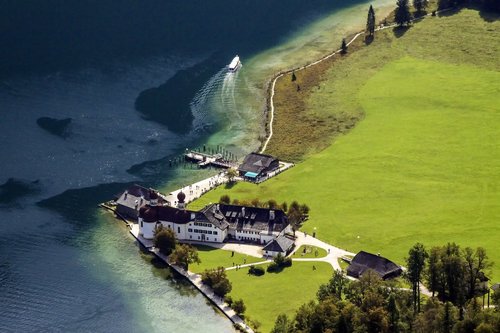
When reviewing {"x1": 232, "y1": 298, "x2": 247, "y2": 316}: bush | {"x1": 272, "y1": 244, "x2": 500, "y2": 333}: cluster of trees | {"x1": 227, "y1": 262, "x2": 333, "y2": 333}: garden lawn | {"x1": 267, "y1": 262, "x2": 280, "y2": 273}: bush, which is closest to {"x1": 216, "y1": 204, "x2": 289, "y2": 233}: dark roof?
{"x1": 267, "y1": 262, "x2": 280, "y2": 273}: bush

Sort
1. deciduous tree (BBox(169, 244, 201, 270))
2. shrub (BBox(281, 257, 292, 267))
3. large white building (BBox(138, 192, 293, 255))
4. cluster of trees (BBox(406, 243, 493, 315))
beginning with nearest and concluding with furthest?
1. cluster of trees (BBox(406, 243, 493, 315))
2. deciduous tree (BBox(169, 244, 201, 270))
3. shrub (BBox(281, 257, 292, 267))
4. large white building (BBox(138, 192, 293, 255))

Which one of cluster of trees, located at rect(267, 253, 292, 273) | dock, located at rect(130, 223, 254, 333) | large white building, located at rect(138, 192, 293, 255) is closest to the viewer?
dock, located at rect(130, 223, 254, 333)

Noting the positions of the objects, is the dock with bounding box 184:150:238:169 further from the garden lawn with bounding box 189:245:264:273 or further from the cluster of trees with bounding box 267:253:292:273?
the cluster of trees with bounding box 267:253:292:273

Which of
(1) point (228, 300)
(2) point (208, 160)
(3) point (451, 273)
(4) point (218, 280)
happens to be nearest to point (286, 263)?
(4) point (218, 280)

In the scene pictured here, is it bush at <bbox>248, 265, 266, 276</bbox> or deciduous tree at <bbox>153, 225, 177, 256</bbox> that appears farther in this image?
deciduous tree at <bbox>153, 225, 177, 256</bbox>

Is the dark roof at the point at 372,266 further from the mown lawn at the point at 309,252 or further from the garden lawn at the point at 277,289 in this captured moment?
the mown lawn at the point at 309,252

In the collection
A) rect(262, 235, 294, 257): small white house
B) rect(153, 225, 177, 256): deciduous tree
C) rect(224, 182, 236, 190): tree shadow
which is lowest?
rect(262, 235, 294, 257): small white house

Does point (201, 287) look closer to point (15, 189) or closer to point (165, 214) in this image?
point (165, 214)
